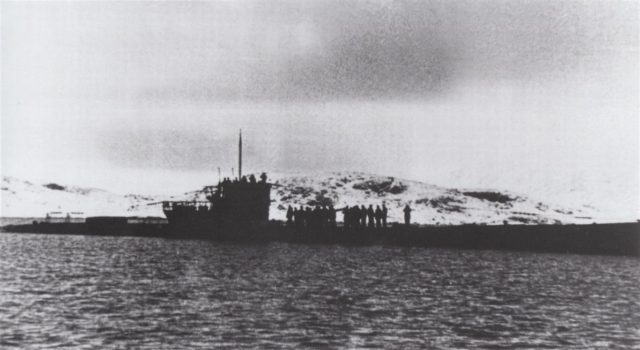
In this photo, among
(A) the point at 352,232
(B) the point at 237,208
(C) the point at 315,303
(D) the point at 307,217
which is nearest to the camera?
(C) the point at 315,303

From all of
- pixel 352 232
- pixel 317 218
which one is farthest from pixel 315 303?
pixel 317 218

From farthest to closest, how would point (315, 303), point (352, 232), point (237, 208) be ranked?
point (237, 208)
point (352, 232)
point (315, 303)

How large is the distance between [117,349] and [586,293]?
16937 mm

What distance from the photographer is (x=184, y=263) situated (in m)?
35.0

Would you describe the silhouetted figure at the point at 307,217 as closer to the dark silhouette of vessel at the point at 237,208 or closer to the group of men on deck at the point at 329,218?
the group of men on deck at the point at 329,218

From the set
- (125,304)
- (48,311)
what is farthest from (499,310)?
(48,311)

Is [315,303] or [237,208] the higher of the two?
[237,208]

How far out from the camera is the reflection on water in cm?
1736

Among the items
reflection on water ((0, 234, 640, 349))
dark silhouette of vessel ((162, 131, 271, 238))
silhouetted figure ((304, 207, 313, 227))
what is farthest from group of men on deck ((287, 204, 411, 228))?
reflection on water ((0, 234, 640, 349))

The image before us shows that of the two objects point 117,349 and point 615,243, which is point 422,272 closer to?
point 615,243

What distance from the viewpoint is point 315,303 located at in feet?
73.1

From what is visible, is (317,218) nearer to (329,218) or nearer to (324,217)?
(324,217)

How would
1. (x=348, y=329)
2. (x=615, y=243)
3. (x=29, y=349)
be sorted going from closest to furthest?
1. (x=29, y=349)
2. (x=348, y=329)
3. (x=615, y=243)

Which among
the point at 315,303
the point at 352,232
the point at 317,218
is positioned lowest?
the point at 315,303
